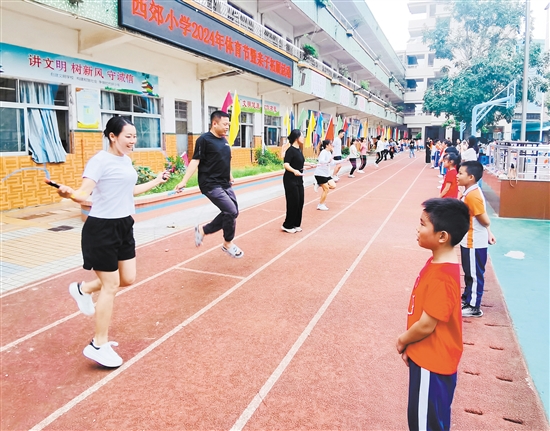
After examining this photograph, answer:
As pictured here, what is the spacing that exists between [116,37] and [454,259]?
30.2 ft

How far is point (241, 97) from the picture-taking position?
1667cm

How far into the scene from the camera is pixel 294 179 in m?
7.79

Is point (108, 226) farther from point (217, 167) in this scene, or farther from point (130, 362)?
point (217, 167)

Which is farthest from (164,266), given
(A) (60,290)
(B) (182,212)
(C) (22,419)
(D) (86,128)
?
(D) (86,128)

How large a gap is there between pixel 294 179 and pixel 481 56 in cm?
2625

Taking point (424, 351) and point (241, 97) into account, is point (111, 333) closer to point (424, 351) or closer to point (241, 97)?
point (424, 351)

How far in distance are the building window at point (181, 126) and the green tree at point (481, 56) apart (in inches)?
790

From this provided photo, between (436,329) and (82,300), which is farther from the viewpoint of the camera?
(82,300)

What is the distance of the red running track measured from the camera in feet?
9.07

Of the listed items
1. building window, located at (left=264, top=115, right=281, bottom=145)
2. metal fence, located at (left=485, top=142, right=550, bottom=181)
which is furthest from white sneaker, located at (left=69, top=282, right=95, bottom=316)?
building window, located at (left=264, top=115, right=281, bottom=145)

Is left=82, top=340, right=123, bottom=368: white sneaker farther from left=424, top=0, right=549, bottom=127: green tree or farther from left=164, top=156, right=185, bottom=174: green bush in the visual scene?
left=424, top=0, right=549, bottom=127: green tree

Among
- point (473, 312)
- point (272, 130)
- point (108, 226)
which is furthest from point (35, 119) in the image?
point (272, 130)

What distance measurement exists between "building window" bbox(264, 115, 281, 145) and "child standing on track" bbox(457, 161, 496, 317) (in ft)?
51.1

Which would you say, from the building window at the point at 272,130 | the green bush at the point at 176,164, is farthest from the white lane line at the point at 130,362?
the building window at the point at 272,130
